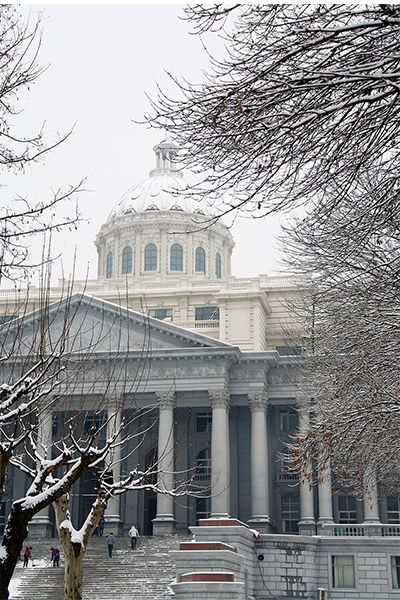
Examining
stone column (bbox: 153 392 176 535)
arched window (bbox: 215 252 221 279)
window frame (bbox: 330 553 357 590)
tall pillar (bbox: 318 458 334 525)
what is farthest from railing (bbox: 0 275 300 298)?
window frame (bbox: 330 553 357 590)

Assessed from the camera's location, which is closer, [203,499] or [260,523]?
[260,523]

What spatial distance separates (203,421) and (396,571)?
18903 mm

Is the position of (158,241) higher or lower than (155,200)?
lower

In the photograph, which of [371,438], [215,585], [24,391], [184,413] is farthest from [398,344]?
[184,413]

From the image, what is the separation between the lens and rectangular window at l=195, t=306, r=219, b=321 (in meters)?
56.8

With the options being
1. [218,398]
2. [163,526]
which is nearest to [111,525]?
[163,526]

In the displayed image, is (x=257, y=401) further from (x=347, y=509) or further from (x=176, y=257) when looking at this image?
(x=176, y=257)

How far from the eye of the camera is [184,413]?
169 feet

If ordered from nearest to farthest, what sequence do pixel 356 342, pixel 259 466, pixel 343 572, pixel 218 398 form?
pixel 356 342 → pixel 343 572 → pixel 259 466 → pixel 218 398

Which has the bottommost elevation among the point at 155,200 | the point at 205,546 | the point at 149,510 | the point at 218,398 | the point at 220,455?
the point at 205,546

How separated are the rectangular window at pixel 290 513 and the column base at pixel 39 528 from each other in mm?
14382

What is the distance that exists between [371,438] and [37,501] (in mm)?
11336

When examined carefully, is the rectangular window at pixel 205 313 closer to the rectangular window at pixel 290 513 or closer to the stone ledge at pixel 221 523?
the rectangular window at pixel 290 513

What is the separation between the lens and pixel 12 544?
37.7 feet
